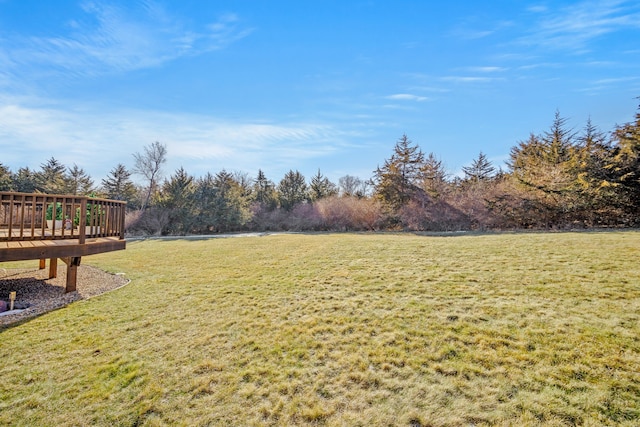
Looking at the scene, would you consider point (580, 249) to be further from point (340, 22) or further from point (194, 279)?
point (194, 279)

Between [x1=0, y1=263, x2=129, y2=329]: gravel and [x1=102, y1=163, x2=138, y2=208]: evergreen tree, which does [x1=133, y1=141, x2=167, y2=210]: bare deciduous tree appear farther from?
[x1=0, y1=263, x2=129, y2=329]: gravel

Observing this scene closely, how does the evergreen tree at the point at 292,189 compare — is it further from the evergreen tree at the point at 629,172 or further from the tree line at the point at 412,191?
the evergreen tree at the point at 629,172

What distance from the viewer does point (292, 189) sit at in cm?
2988

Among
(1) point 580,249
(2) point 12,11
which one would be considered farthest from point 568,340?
(2) point 12,11

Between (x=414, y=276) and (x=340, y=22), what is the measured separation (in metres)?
7.88

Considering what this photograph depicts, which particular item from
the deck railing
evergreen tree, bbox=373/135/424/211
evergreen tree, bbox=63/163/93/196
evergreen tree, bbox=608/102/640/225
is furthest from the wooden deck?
evergreen tree, bbox=63/163/93/196

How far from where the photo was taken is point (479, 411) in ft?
7.09

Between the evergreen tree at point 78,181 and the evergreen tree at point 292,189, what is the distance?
64.7ft

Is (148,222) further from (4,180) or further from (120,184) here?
(4,180)

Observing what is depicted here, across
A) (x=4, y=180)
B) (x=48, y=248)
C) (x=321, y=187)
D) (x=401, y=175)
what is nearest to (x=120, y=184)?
(x=4, y=180)

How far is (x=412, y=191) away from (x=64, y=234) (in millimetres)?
20523

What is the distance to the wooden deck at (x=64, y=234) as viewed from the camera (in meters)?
4.88

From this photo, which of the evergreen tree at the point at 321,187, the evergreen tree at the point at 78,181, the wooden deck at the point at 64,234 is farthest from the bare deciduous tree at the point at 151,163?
the wooden deck at the point at 64,234

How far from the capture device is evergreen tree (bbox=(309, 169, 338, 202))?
30097 millimetres
